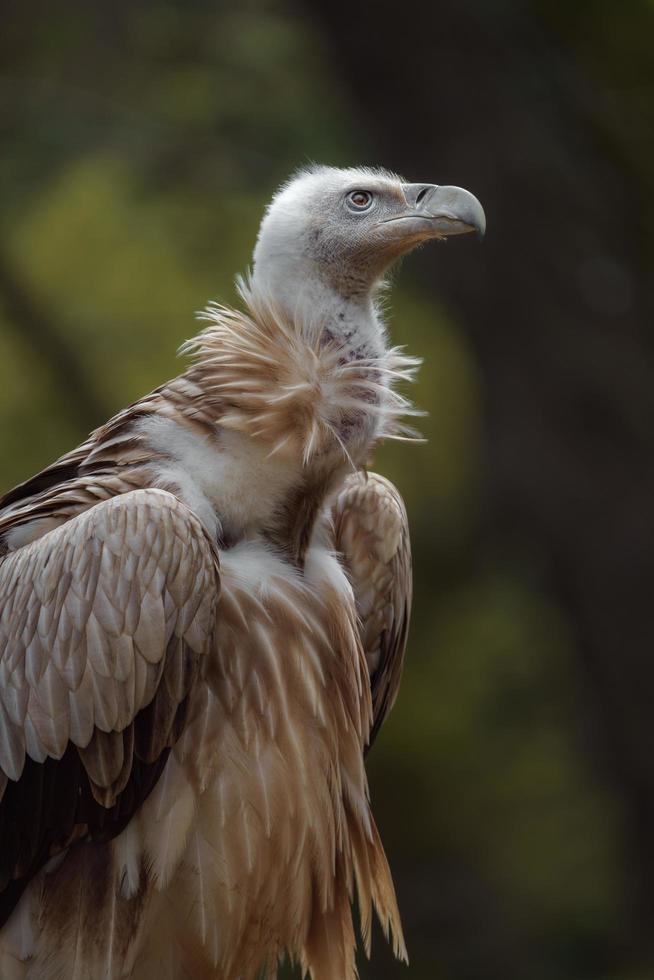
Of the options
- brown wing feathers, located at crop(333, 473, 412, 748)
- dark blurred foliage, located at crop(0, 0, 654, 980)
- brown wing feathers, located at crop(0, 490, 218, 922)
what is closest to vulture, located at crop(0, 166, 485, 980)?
brown wing feathers, located at crop(0, 490, 218, 922)

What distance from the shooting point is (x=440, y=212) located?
3.84 meters

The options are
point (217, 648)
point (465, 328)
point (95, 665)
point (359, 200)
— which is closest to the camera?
point (95, 665)

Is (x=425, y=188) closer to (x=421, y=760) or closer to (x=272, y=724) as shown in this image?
(x=272, y=724)

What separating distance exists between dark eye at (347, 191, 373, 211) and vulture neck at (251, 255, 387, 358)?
18 centimetres

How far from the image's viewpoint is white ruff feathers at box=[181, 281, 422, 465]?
143 inches

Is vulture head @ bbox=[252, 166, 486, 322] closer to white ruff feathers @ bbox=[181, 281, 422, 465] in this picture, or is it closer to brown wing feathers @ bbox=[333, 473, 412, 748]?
white ruff feathers @ bbox=[181, 281, 422, 465]

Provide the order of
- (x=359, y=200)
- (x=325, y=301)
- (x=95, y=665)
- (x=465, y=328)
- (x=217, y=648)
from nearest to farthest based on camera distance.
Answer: (x=95, y=665) → (x=217, y=648) → (x=325, y=301) → (x=359, y=200) → (x=465, y=328)

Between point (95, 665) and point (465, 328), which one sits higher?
point (465, 328)

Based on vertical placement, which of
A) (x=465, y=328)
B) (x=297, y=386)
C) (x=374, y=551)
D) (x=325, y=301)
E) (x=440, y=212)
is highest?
(x=440, y=212)

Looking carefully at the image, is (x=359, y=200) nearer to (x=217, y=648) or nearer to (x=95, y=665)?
(x=217, y=648)

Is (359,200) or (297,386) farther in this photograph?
(359,200)

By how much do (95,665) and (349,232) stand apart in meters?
1.20

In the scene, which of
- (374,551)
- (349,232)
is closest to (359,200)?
(349,232)

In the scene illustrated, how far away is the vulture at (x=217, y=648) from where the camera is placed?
11.4 ft
